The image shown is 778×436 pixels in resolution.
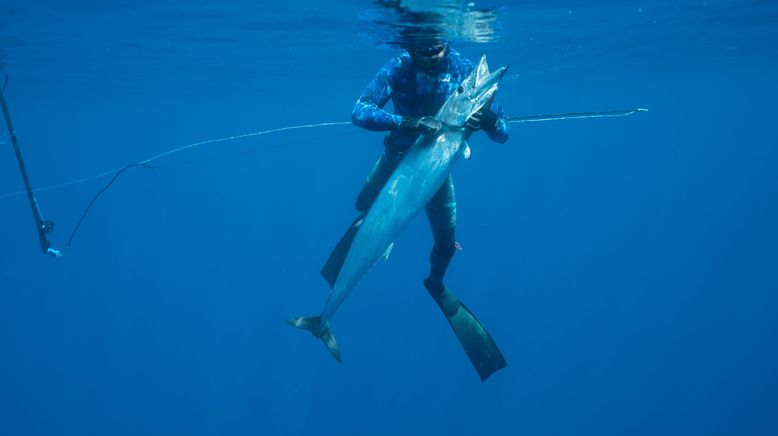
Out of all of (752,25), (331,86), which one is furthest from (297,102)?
(752,25)

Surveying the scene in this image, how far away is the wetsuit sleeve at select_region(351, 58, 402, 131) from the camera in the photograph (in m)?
4.45

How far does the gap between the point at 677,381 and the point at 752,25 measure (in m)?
21.7

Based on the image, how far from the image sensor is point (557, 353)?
30.1 metres

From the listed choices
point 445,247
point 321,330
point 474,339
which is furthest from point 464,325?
point 321,330

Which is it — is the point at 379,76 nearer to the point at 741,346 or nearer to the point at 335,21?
the point at 335,21

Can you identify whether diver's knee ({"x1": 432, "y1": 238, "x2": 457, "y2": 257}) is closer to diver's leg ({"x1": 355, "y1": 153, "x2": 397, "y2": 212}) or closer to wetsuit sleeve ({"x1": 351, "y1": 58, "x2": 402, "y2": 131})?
diver's leg ({"x1": 355, "y1": 153, "x2": 397, "y2": 212})

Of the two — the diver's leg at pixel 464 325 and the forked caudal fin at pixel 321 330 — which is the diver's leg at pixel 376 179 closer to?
the diver's leg at pixel 464 325

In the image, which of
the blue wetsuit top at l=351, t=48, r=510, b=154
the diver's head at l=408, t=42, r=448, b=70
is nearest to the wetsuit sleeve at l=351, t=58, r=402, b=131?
the blue wetsuit top at l=351, t=48, r=510, b=154

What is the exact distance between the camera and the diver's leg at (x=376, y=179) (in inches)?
241

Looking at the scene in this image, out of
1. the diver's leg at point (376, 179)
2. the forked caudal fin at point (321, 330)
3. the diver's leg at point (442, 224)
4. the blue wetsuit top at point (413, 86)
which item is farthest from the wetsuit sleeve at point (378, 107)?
the forked caudal fin at point (321, 330)

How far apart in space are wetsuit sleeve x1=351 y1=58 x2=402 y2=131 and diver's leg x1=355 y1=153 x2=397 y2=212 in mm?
940

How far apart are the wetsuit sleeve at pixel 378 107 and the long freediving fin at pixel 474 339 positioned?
2535 mm

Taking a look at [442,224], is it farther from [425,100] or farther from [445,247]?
[425,100]

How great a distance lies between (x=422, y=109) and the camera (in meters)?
5.63
